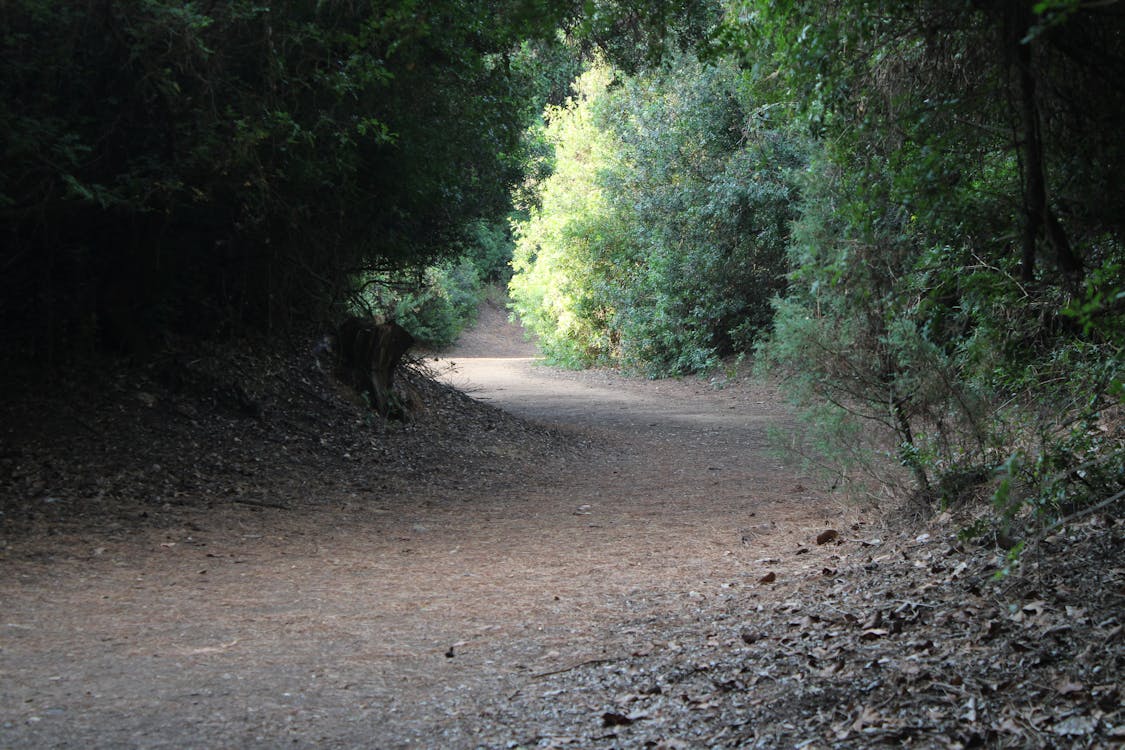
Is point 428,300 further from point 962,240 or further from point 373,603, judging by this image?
point 962,240

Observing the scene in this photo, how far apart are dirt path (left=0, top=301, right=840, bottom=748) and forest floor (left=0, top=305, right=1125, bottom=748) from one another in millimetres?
25

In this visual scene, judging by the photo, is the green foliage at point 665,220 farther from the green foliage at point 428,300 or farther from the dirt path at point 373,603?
the dirt path at point 373,603

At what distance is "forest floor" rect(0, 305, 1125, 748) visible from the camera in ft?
12.4

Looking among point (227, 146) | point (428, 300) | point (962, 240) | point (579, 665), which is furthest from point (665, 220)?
point (579, 665)

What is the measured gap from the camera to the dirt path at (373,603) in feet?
13.4

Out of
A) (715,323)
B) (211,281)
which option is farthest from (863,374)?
(715,323)

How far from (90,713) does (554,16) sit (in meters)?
4.27

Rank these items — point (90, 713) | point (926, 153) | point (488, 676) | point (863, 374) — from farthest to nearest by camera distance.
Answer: point (863, 374), point (926, 153), point (488, 676), point (90, 713)

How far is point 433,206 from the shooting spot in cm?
1235

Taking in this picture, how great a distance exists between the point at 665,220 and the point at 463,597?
18.2m

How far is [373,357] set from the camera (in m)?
12.4

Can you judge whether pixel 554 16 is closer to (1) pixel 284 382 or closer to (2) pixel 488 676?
(2) pixel 488 676

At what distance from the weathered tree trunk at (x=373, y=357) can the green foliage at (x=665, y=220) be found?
8.00 meters

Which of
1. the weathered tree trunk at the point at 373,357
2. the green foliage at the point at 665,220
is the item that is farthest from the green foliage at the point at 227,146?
the green foliage at the point at 665,220
